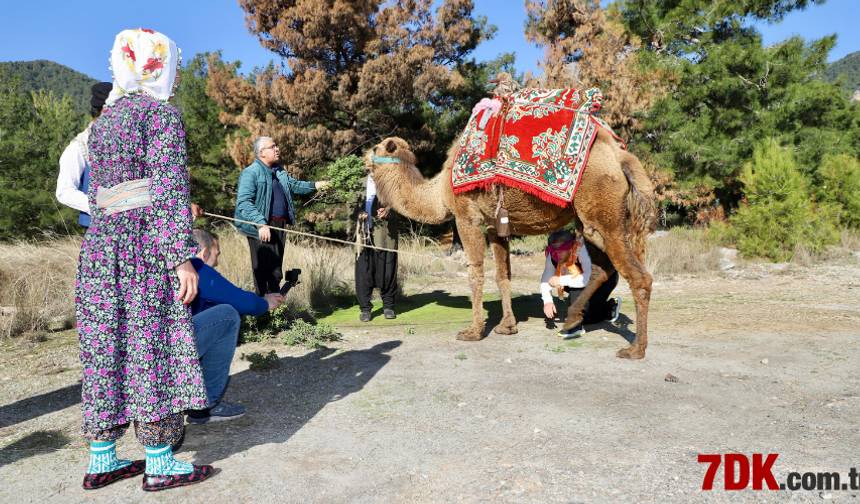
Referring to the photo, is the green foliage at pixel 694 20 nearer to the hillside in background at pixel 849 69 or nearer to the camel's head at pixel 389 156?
the camel's head at pixel 389 156

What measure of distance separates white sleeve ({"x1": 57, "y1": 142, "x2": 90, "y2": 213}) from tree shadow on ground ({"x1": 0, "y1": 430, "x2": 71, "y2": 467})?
144 centimetres

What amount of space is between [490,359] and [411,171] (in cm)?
243

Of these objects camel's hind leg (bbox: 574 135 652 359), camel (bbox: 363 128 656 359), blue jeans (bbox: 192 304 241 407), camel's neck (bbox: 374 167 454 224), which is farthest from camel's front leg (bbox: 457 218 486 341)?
blue jeans (bbox: 192 304 241 407)

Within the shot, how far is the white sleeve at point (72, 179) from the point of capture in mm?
3703

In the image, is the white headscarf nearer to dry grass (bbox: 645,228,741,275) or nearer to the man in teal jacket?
the man in teal jacket

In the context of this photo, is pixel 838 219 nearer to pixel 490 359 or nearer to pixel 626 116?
pixel 626 116

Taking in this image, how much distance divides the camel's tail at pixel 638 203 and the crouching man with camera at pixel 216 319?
3137 mm

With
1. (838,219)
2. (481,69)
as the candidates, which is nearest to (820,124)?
(838,219)

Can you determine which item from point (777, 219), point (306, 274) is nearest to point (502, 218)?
point (306, 274)

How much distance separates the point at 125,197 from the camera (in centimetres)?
264

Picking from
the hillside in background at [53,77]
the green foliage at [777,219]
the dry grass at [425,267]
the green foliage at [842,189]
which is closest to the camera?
the green foliage at [777,219]

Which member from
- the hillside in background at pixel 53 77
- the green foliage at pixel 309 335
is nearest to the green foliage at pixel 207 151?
the green foliage at pixel 309 335

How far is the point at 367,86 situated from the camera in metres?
15.8

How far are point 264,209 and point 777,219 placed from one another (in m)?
10.1
